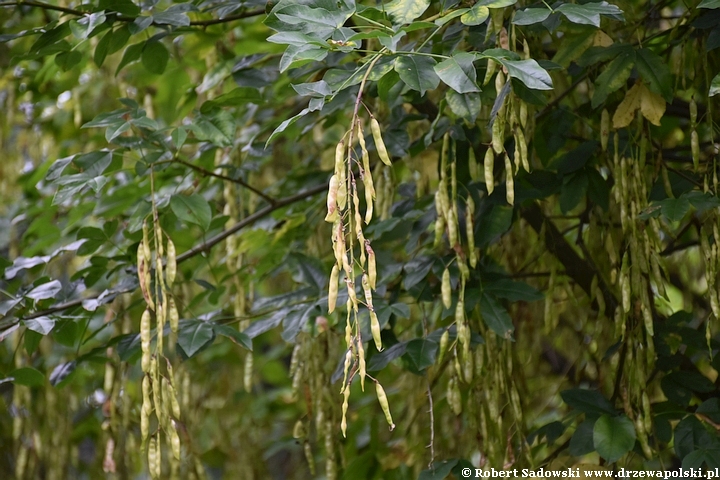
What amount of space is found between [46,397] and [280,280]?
35.7 inches

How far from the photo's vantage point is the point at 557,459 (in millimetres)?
1395

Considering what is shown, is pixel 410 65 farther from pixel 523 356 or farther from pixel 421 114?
pixel 523 356

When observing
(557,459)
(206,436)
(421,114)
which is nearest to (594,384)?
(557,459)

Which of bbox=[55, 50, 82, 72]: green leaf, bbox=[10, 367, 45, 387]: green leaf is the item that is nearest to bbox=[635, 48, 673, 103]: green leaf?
bbox=[55, 50, 82, 72]: green leaf

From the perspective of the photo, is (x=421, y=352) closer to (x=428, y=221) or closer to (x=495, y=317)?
(x=495, y=317)

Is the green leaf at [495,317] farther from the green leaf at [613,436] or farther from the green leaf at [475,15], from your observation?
the green leaf at [475,15]

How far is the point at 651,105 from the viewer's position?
4.09 feet

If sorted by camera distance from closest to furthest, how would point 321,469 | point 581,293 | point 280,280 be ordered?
point 581,293
point 280,280
point 321,469

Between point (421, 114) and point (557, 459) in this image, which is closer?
point (557, 459)

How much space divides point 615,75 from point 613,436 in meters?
0.61

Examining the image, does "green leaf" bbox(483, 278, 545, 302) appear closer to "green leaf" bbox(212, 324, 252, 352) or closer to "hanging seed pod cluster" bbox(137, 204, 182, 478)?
"green leaf" bbox(212, 324, 252, 352)

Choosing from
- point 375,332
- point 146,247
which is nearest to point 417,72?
point 375,332

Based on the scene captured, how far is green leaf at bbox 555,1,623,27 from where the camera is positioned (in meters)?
0.96

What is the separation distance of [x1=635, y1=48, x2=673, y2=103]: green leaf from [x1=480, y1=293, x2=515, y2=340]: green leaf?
0.45 metres
